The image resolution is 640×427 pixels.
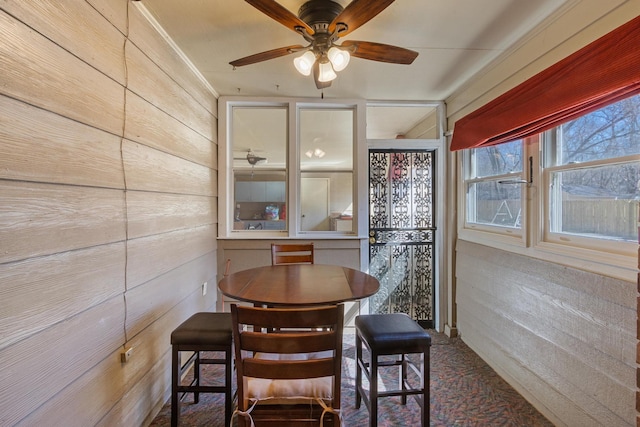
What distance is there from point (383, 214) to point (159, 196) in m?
2.18

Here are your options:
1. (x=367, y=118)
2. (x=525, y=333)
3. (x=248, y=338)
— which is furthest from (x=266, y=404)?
(x=367, y=118)

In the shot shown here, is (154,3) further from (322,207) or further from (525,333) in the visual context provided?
(525,333)

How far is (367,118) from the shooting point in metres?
3.41

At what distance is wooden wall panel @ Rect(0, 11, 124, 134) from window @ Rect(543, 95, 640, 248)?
2.52 metres

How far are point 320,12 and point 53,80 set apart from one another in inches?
A: 49.8

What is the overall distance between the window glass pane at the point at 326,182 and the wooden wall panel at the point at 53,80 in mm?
1995

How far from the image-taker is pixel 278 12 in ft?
4.66

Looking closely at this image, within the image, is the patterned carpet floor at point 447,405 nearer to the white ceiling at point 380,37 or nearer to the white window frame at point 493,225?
the white window frame at point 493,225

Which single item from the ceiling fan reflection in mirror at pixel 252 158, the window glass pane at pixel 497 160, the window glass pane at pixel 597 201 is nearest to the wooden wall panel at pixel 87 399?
the ceiling fan reflection in mirror at pixel 252 158

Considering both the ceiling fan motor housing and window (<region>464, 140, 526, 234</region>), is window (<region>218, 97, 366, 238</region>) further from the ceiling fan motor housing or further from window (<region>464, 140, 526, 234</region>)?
the ceiling fan motor housing

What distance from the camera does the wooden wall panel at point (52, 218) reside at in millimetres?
997

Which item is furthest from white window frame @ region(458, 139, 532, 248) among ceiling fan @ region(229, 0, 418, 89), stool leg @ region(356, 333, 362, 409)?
stool leg @ region(356, 333, 362, 409)

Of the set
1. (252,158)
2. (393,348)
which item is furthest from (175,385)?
(252,158)

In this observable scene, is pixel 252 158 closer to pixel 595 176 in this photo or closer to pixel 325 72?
pixel 325 72
